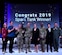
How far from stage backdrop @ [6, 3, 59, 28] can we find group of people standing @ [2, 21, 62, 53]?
0.17ft

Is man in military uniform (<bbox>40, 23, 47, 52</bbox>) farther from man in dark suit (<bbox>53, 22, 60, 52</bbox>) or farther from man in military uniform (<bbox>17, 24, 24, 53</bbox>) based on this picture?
man in military uniform (<bbox>17, 24, 24, 53</bbox>)

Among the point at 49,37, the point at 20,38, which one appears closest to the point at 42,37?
the point at 49,37

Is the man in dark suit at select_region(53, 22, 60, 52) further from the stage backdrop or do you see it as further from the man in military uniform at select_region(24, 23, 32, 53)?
the man in military uniform at select_region(24, 23, 32, 53)

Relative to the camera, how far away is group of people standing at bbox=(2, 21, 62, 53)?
531 cm

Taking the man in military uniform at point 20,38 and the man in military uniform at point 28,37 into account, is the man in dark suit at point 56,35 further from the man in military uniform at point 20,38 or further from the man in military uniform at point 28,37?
the man in military uniform at point 20,38

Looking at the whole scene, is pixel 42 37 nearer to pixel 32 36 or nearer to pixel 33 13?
pixel 32 36

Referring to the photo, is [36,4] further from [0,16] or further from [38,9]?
[0,16]

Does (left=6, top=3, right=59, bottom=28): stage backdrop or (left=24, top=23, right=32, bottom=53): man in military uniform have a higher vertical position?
(left=6, top=3, right=59, bottom=28): stage backdrop

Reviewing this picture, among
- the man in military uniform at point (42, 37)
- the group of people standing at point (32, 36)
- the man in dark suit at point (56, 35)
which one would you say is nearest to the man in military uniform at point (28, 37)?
the group of people standing at point (32, 36)

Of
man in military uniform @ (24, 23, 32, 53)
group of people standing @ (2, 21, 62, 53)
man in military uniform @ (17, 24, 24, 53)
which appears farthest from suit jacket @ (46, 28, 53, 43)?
man in military uniform @ (17, 24, 24, 53)

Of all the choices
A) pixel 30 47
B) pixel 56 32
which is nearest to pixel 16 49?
pixel 30 47

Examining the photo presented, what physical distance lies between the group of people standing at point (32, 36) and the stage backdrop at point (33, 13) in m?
0.05

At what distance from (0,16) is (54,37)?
70cm

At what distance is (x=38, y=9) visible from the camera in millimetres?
5324
